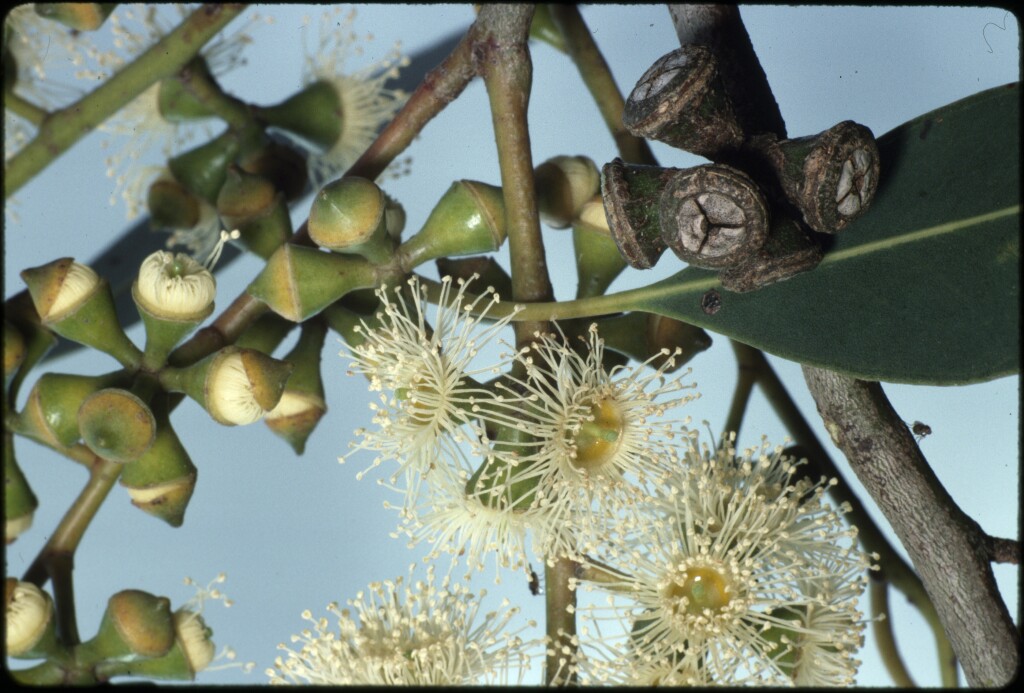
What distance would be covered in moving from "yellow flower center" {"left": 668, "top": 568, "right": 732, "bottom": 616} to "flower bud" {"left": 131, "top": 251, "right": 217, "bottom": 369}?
2.06 feet

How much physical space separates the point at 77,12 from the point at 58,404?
47 centimetres

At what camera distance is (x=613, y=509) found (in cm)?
113

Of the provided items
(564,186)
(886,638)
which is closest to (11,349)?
(564,186)

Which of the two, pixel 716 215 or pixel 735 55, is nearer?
pixel 716 215

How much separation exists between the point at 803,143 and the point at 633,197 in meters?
0.16

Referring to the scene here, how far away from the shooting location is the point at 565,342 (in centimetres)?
106

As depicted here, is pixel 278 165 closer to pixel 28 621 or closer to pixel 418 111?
pixel 418 111

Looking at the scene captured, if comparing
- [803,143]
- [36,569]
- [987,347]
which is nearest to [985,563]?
[987,347]

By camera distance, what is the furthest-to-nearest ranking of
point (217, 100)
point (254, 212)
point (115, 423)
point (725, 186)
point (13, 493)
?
1. point (217, 100)
2. point (254, 212)
3. point (13, 493)
4. point (115, 423)
5. point (725, 186)

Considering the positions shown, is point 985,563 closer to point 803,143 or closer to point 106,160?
point 803,143

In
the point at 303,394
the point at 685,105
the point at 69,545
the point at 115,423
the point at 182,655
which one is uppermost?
the point at 685,105

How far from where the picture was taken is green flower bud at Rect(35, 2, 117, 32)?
3.88 ft

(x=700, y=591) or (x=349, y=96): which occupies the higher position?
(x=349, y=96)

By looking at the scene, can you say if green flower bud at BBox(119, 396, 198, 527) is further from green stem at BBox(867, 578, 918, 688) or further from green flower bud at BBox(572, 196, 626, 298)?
green stem at BBox(867, 578, 918, 688)
